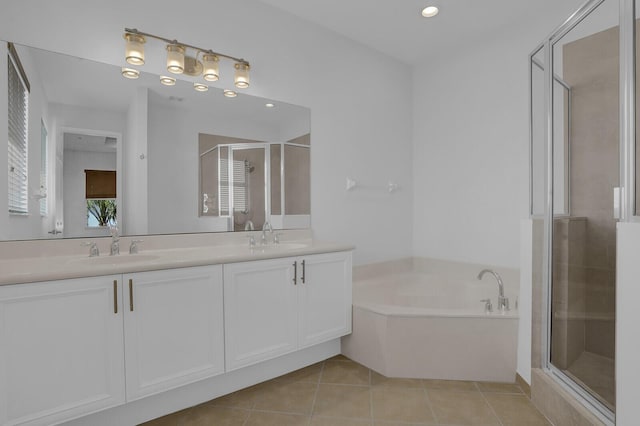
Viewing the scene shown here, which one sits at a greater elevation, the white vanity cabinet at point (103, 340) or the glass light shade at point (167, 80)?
the glass light shade at point (167, 80)

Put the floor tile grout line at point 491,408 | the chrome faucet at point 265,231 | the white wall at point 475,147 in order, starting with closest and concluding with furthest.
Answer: the floor tile grout line at point 491,408 < the chrome faucet at point 265,231 < the white wall at point 475,147

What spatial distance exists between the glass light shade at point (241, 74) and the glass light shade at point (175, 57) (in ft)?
1.20

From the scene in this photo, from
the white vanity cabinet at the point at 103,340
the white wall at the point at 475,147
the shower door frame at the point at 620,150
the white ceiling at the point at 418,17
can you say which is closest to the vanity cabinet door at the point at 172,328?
the white vanity cabinet at the point at 103,340

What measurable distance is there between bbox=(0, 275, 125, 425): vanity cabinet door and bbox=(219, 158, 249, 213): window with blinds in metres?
0.97

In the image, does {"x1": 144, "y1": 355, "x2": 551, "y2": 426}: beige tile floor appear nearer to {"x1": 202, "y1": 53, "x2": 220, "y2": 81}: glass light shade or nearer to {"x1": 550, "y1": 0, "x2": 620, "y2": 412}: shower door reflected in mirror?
{"x1": 550, "y1": 0, "x2": 620, "y2": 412}: shower door reflected in mirror

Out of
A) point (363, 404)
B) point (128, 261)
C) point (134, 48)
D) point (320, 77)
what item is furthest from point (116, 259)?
point (320, 77)

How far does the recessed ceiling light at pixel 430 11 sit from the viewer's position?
2.49m

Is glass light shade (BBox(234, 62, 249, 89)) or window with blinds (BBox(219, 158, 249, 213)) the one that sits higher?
glass light shade (BBox(234, 62, 249, 89))

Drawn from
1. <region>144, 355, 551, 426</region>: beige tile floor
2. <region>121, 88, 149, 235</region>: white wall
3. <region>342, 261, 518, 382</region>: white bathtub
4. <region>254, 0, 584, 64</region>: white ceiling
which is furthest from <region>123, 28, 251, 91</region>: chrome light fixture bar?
<region>144, 355, 551, 426</region>: beige tile floor

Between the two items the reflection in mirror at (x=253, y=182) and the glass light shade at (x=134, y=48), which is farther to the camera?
the reflection in mirror at (x=253, y=182)

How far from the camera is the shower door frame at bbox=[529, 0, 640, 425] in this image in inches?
50.5

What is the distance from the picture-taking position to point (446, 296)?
286 centimetres

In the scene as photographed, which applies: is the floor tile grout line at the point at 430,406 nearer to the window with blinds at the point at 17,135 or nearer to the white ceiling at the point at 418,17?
the window with blinds at the point at 17,135

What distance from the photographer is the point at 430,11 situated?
2525 mm
